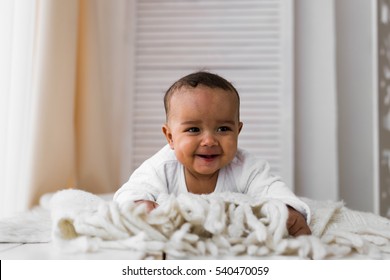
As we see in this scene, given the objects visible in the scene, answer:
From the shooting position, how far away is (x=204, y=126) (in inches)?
43.8

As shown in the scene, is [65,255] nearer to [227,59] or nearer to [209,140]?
[209,140]

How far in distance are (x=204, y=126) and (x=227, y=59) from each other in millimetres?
1136

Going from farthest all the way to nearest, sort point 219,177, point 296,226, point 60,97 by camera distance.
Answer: point 60,97, point 219,177, point 296,226

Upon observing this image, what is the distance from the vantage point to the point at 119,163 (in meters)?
2.21

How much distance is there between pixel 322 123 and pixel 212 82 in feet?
3.84

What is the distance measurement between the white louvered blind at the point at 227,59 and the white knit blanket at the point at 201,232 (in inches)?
48.9

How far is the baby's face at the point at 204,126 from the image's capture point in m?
1.10

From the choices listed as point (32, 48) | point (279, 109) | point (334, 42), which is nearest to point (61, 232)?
point (32, 48)

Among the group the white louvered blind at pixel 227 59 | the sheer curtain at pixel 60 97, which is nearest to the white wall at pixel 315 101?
the white louvered blind at pixel 227 59

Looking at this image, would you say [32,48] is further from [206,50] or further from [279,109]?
[279,109]

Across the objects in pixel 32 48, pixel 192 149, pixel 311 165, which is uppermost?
pixel 32 48

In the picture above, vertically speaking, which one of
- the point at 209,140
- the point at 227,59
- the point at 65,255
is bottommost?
the point at 65,255

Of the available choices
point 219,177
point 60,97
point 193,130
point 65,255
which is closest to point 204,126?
point 193,130
